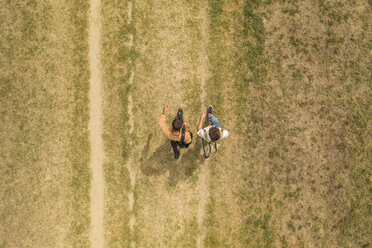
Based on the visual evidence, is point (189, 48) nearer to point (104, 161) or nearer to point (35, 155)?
point (104, 161)

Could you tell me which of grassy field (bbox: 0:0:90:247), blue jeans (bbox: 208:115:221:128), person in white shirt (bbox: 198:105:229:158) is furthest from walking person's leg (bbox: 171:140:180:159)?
grassy field (bbox: 0:0:90:247)

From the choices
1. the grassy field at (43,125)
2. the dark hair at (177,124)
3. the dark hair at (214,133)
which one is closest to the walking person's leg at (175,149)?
the dark hair at (177,124)

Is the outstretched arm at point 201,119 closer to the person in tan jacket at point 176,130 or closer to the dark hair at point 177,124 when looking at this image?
the person in tan jacket at point 176,130

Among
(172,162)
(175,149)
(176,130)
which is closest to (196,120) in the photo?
(175,149)

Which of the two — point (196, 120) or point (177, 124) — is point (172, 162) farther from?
point (177, 124)

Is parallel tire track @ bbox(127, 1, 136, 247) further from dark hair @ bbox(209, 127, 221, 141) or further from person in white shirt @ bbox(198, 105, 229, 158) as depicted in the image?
dark hair @ bbox(209, 127, 221, 141)
